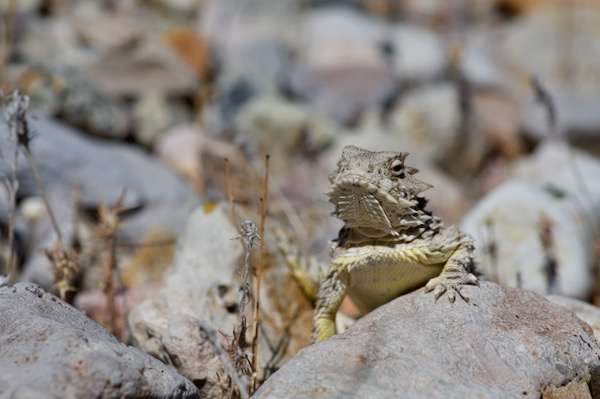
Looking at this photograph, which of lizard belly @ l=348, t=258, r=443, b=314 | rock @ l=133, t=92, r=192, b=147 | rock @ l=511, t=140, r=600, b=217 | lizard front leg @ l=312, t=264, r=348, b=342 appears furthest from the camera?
rock @ l=133, t=92, r=192, b=147

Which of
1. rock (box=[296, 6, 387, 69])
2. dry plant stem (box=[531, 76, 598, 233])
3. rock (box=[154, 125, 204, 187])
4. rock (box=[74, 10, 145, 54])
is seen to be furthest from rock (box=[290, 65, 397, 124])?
dry plant stem (box=[531, 76, 598, 233])

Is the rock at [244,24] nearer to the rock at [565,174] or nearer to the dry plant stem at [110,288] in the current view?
the rock at [565,174]

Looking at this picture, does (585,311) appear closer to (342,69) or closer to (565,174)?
(565,174)

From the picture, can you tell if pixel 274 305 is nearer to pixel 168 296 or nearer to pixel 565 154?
pixel 168 296

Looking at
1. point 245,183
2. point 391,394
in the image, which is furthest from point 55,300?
point 245,183

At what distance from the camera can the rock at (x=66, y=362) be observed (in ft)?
9.46

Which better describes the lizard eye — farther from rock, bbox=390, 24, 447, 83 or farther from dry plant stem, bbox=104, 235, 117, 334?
rock, bbox=390, 24, 447, 83

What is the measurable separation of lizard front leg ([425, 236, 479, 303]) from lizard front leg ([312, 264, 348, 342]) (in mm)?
567

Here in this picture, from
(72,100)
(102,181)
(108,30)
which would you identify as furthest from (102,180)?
(108,30)

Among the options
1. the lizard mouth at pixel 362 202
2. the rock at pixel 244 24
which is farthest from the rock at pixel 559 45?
the lizard mouth at pixel 362 202

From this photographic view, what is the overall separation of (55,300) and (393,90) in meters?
9.16

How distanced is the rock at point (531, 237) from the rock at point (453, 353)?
213cm

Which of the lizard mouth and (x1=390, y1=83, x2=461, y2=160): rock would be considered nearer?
the lizard mouth

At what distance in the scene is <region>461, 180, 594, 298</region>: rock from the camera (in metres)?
6.05
